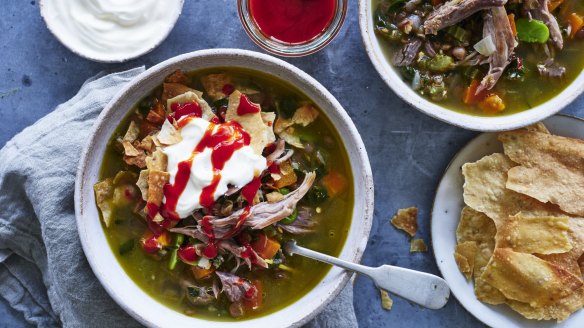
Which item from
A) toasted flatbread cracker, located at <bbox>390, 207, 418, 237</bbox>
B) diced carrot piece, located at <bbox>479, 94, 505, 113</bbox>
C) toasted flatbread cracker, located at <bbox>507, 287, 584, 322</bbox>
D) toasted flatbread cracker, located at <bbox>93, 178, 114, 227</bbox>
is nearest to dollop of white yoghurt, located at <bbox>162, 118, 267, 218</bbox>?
toasted flatbread cracker, located at <bbox>93, 178, 114, 227</bbox>

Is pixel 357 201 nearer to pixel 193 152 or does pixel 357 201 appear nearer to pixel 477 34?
pixel 193 152

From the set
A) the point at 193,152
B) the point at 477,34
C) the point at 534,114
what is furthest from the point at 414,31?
the point at 193,152

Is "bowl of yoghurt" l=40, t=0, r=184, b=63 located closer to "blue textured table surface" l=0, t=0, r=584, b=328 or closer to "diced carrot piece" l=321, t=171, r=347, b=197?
"blue textured table surface" l=0, t=0, r=584, b=328

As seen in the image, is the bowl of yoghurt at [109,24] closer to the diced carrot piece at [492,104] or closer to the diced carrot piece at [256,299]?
the diced carrot piece at [256,299]

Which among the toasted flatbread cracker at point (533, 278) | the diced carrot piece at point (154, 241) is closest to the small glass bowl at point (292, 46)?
the diced carrot piece at point (154, 241)

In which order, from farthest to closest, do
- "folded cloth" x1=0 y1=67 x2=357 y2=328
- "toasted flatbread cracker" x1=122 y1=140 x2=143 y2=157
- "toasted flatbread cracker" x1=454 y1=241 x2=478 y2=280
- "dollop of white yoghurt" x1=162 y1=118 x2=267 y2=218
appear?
"toasted flatbread cracker" x1=454 y1=241 x2=478 y2=280
"folded cloth" x1=0 y1=67 x2=357 y2=328
"toasted flatbread cracker" x1=122 y1=140 x2=143 y2=157
"dollop of white yoghurt" x1=162 y1=118 x2=267 y2=218

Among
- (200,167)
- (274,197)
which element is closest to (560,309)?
(274,197)
